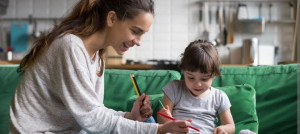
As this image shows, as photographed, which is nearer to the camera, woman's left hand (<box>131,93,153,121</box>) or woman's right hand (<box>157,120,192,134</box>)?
woman's right hand (<box>157,120,192,134</box>)

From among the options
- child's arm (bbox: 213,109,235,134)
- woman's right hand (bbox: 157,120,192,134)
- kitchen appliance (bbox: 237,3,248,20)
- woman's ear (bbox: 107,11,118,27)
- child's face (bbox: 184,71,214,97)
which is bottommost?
child's arm (bbox: 213,109,235,134)

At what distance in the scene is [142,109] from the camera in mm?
1446

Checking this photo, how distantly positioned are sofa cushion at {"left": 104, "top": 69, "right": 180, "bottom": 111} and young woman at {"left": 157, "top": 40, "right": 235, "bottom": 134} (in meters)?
0.25

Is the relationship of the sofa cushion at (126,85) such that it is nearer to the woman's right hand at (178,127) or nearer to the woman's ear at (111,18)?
the woman's ear at (111,18)

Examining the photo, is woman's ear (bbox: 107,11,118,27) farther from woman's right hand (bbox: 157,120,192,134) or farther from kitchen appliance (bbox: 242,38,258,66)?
kitchen appliance (bbox: 242,38,258,66)

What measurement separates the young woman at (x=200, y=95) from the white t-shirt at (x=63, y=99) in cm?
39

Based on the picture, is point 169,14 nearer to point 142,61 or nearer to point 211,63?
point 142,61

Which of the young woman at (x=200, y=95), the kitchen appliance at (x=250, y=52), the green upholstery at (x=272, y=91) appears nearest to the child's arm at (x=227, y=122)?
the young woman at (x=200, y=95)

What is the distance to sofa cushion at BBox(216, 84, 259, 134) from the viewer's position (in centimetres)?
167

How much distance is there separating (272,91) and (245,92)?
0.66 ft

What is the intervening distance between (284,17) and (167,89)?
3190 mm

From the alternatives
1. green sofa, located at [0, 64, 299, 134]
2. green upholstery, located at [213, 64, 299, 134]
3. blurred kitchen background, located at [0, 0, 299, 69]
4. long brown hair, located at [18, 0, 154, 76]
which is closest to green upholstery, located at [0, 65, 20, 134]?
green sofa, located at [0, 64, 299, 134]

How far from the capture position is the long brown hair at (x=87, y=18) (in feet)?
4.33

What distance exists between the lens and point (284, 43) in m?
4.33
